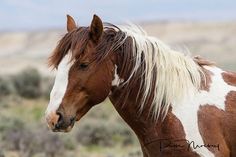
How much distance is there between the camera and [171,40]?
297ft

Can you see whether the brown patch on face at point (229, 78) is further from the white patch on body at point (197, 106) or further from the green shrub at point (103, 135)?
the green shrub at point (103, 135)

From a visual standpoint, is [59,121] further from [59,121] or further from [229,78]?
[229,78]

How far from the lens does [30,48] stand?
108875mm

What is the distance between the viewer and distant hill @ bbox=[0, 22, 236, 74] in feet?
268

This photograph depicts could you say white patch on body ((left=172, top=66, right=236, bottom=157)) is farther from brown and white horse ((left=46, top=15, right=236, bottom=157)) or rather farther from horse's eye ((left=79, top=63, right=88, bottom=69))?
horse's eye ((left=79, top=63, right=88, bottom=69))

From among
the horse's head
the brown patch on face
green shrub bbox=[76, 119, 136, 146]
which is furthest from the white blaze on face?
green shrub bbox=[76, 119, 136, 146]

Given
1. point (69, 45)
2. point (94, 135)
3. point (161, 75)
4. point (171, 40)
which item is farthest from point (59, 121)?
point (171, 40)

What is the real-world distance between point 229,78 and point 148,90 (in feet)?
2.55

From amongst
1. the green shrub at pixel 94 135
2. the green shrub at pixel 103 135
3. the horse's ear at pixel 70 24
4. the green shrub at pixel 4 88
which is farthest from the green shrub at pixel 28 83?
the horse's ear at pixel 70 24

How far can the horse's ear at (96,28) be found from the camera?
5.45m

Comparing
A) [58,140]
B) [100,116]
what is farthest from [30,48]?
[58,140]

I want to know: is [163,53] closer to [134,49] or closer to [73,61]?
[134,49]

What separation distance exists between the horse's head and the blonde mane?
29cm

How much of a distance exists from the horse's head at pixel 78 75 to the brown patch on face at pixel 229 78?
1.04 metres
